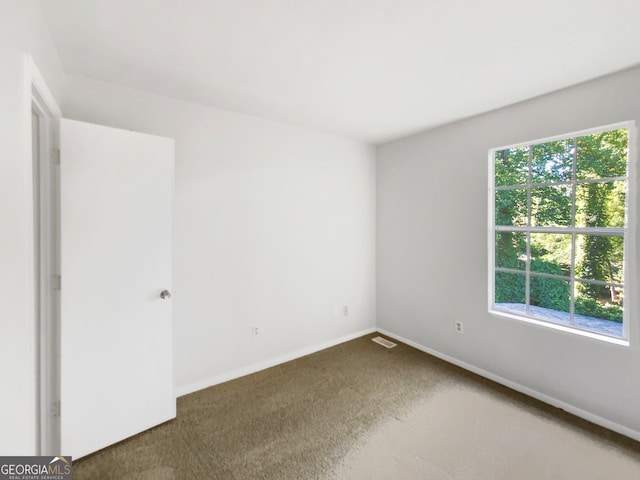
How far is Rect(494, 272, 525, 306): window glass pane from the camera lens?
2.55m

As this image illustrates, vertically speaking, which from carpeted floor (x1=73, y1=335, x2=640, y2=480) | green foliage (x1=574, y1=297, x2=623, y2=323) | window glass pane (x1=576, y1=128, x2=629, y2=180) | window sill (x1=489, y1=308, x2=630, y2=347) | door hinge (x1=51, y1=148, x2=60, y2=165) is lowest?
carpeted floor (x1=73, y1=335, x2=640, y2=480)

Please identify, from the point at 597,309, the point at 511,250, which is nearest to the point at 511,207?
the point at 511,250

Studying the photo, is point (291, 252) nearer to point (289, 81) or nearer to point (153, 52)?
point (289, 81)

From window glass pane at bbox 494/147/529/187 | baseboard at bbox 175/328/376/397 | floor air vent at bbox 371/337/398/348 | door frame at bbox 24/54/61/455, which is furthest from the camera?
floor air vent at bbox 371/337/398/348

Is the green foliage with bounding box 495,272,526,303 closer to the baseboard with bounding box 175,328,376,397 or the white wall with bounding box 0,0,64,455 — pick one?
the baseboard with bounding box 175,328,376,397

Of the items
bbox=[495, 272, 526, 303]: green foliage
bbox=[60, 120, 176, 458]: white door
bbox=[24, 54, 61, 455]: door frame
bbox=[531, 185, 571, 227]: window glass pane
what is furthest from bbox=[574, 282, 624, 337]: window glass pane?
bbox=[24, 54, 61, 455]: door frame

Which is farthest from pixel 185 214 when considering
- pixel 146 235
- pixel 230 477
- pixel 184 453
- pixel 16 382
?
pixel 230 477

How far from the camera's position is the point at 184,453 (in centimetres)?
172

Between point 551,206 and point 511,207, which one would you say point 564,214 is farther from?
point 511,207

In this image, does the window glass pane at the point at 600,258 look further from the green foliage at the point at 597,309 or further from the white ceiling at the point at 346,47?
the white ceiling at the point at 346,47

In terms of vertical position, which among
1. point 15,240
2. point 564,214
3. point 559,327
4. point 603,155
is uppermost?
point 603,155

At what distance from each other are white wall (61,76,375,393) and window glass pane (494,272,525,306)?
1.52m

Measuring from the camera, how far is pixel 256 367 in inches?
108

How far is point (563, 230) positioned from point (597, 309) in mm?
644
